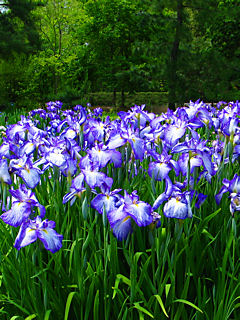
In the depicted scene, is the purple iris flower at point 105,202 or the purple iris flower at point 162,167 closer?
the purple iris flower at point 105,202

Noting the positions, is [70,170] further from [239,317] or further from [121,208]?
[239,317]

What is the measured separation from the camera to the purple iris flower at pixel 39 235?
48.6 inches

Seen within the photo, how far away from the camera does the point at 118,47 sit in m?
19.8

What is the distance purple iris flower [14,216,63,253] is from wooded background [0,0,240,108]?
32.7 ft

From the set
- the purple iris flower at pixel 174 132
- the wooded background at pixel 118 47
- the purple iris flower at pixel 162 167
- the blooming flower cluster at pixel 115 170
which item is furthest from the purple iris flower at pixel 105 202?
the wooded background at pixel 118 47

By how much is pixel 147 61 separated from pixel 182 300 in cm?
1913

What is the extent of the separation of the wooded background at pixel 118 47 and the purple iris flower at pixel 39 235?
9.98m

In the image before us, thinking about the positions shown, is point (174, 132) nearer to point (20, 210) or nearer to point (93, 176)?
point (93, 176)

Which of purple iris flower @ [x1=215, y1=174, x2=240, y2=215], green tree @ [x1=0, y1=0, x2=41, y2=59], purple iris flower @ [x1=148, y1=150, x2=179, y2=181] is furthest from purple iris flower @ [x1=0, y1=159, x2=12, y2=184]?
green tree @ [x1=0, y1=0, x2=41, y2=59]

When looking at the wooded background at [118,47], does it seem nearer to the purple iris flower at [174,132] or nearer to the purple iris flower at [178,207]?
the purple iris flower at [174,132]

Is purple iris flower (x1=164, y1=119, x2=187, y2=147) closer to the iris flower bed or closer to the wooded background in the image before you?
the iris flower bed

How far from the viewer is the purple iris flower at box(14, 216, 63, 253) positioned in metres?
1.23

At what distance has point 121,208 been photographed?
1.32 metres

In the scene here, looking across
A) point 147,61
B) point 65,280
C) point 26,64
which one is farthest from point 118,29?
point 65,280
